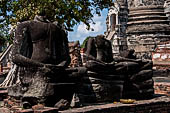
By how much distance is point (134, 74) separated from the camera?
7.38m

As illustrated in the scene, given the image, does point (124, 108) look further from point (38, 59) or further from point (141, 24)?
point (141, 24)

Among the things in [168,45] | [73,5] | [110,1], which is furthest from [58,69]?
[168,45]

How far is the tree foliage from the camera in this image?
11688mm

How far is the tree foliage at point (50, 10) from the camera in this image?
11.7 m

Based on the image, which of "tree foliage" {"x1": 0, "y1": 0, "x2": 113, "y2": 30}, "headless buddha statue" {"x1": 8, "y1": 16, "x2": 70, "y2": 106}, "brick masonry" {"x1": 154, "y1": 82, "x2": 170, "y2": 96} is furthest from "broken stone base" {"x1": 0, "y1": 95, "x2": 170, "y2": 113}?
"tree foliage" {"x1": 0, "y1": 0, "x2": 113, "y2": 30}

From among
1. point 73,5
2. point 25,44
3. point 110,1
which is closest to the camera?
point 25,44

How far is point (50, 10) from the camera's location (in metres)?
11.7

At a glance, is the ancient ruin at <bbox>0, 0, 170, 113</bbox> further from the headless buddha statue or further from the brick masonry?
the brick masonry

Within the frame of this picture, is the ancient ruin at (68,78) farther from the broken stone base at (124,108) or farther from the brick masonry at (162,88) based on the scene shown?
the brick masonry at (162,88)

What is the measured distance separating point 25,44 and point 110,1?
860 cm

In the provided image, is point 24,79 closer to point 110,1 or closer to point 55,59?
point 55,59

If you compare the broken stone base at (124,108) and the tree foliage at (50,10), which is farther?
the tree foliage at (50,10)

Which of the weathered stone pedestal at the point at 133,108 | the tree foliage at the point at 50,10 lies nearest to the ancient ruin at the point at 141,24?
the tree foliage at the point at 50,10

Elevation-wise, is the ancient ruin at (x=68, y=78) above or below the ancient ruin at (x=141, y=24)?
below
